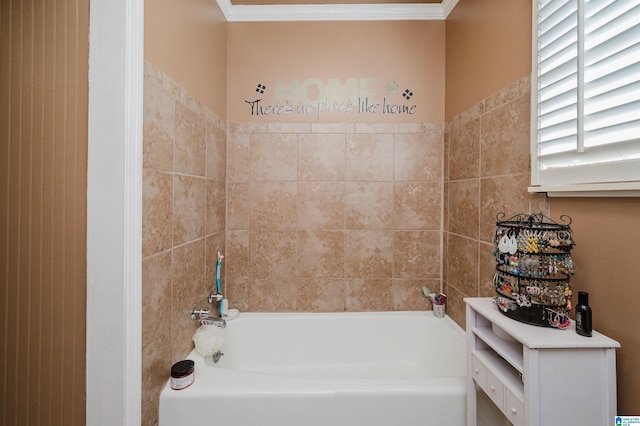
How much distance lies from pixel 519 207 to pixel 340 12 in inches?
59.8

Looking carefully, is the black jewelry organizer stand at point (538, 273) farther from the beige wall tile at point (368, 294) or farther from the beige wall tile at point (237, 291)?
the beige wall tile at point (237, 291)

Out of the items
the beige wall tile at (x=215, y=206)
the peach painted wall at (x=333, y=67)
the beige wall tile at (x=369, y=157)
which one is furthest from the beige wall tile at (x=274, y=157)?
the beige wall tile at (x=369, y=157)

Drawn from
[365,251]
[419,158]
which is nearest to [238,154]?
[365,251]

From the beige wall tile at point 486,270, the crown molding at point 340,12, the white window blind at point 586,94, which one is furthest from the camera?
the crown molding at point 340,12

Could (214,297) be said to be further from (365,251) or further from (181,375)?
(365,251)

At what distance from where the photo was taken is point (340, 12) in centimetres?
172

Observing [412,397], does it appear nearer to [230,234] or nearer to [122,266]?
[122,266]

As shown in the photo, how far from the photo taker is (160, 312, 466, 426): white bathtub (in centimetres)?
102

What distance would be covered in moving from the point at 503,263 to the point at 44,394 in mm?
1471

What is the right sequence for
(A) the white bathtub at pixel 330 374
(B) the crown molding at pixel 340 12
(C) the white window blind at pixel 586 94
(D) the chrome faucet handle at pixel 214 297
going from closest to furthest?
1. (C) the white window blind at pixel 586 94
2. (A) the white bathtub at pixel 330 374
3. (D) the chrome faucet handle at pixel 214 297
4. (B) the crown molding at pixel 340 12

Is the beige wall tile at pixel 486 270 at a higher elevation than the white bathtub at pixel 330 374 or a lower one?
higher

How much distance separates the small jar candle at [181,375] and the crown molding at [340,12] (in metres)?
1.90

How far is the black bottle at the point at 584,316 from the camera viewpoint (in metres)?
0.70

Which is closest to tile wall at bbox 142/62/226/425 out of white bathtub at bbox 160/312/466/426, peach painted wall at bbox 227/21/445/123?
white bathtub at bbox 160/312/466/426
